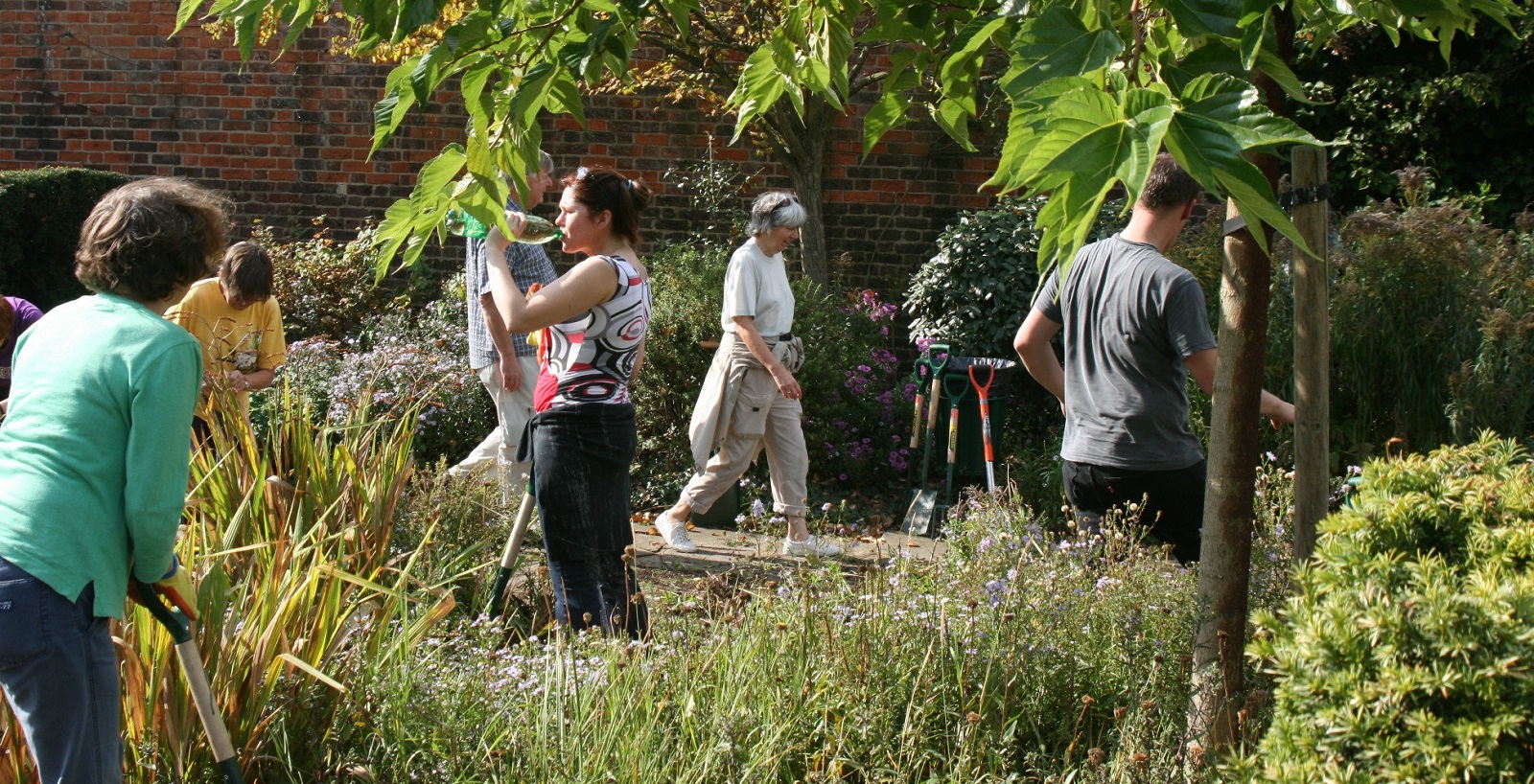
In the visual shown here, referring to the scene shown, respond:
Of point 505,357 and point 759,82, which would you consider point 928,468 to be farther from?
point 759,82

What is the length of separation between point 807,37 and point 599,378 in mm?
1675

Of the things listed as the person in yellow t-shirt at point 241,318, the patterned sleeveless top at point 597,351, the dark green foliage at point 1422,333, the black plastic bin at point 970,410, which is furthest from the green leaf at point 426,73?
the dark green foliage at point 1422,333

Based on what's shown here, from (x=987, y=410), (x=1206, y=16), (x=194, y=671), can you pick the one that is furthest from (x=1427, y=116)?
(x=194, y=671)

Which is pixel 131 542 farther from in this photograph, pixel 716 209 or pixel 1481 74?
pixel 1481 74

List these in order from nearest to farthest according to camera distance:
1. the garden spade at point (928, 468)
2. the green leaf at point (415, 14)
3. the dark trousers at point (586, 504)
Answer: the green leaf at point (415, 14) < the dark trousers at point (586, 504) < the garden spade at point (928, 468)

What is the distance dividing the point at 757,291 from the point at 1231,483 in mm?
3654

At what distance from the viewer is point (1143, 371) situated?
3652mm

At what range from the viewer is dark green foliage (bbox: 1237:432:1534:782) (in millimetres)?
1749

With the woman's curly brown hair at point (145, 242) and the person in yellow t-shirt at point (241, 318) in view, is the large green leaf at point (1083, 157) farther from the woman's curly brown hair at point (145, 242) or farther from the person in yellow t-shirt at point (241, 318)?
the person in yellow t-shirt at point (241, 318)

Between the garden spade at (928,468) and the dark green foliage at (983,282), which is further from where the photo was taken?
the dark green foliage at (983,282)

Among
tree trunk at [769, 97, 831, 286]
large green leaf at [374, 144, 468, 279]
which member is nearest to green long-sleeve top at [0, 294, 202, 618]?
large green leaf at [374, 144, 468, 279]

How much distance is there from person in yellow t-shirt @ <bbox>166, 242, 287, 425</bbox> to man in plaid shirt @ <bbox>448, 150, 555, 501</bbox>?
0.84 meters

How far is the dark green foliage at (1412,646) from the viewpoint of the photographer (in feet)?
5.74

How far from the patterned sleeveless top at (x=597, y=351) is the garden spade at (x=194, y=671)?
1.51m
